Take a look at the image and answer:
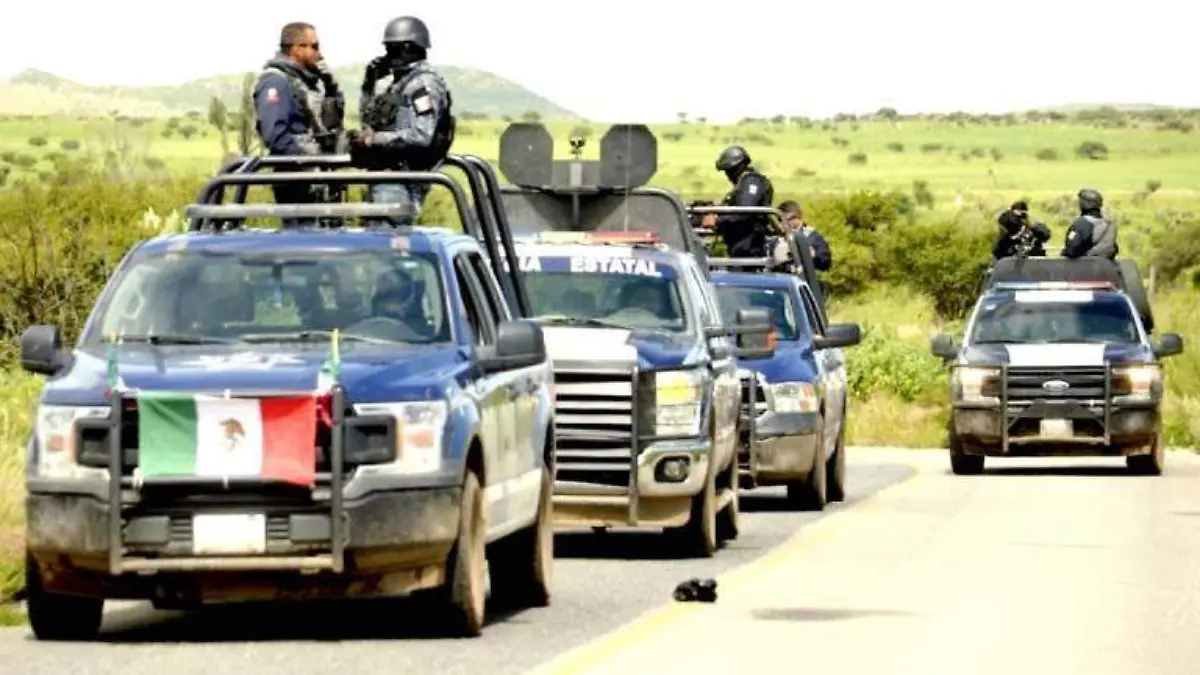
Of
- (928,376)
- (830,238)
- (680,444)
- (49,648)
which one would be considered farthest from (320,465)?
(830,238)

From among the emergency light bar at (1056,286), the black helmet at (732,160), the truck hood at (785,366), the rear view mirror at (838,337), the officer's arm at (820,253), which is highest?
the black helmet at (732,160)

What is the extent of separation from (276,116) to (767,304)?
7.61 m

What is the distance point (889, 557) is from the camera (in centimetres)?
1942

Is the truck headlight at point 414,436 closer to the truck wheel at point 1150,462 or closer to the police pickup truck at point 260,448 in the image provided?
the police pickup truck at point 260,448

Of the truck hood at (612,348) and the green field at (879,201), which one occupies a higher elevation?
the truck hood at (612,348)

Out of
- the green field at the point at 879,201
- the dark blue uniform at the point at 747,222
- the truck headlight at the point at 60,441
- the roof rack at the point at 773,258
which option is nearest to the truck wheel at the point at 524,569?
the green field at the point at 879,201

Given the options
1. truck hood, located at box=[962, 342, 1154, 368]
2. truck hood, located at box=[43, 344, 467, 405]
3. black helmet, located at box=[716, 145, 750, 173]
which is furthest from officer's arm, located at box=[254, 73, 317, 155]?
truck hood, located at box=[962, 342, 1154, 368]

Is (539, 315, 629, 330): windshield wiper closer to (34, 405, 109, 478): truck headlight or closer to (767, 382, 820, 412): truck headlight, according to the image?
(767, 382, 820, 412): truck headlight

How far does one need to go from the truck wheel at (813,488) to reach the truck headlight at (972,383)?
7.36 m

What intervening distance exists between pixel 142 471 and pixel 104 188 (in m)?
30.6

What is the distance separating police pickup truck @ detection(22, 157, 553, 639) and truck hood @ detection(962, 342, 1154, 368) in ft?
58.7

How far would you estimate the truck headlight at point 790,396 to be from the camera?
78.5ft

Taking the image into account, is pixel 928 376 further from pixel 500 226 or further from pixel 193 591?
pixel 193 591

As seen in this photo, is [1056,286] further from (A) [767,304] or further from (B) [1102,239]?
(A) [767,304]
